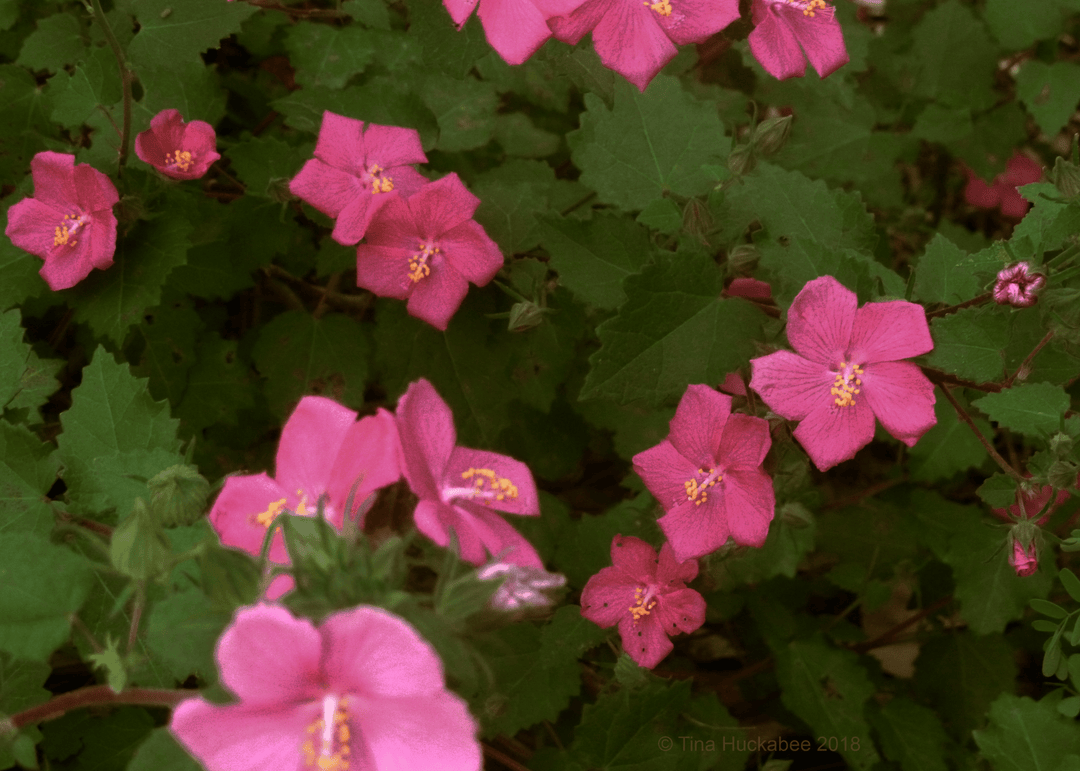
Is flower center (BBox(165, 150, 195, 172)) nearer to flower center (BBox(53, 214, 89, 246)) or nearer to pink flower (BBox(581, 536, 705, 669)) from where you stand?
flower center (BBox(53, 214, 89, 246))

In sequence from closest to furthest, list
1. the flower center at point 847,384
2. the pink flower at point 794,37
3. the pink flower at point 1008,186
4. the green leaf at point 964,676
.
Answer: the flower center at point 847,384 → the pink flower at point 794,37 → the green leaf at point 964,676 → the pink flower at point 1008,186

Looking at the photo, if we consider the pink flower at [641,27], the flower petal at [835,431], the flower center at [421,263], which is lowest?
the flower petal at [835,431]

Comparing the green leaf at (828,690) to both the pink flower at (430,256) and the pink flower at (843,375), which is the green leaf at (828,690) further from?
the pink flower at (430,256)

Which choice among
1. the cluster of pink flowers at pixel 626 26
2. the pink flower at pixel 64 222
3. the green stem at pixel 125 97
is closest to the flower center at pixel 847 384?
the cluster of pink flowers at pixel 626 26

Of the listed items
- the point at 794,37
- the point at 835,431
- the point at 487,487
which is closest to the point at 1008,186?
the point at 794,37

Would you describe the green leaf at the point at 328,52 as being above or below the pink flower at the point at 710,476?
above

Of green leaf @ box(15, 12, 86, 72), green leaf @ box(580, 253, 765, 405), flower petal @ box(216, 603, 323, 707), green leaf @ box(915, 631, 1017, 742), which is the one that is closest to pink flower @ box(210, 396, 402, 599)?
flower petal @ box(216, 603, 323, 707)

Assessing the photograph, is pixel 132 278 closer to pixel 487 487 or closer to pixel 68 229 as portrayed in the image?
pixel 68 229
